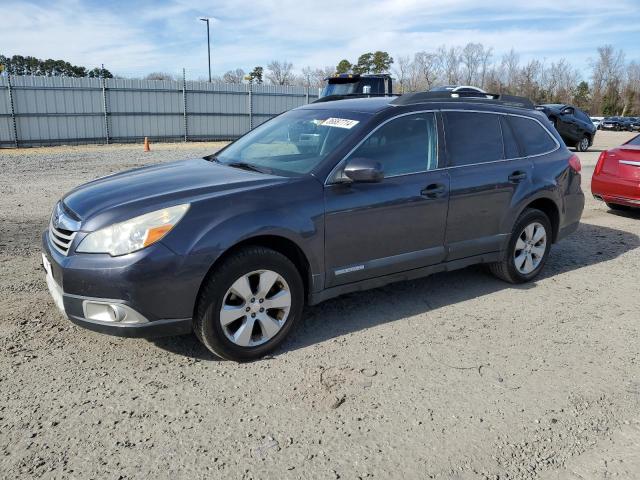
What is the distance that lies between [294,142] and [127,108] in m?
20.0

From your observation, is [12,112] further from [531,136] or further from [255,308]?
[255,308]

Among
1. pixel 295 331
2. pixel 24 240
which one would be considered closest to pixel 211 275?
pixel 295 331

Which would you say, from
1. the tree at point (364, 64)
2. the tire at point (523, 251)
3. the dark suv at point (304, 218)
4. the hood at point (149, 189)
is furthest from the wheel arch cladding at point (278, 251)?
the tree at point (364, 64)

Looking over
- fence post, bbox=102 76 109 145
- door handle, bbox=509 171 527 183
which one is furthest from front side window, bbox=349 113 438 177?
fence post, bbox=102 76 109 145

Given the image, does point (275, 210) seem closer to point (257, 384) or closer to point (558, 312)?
point (257, 384)

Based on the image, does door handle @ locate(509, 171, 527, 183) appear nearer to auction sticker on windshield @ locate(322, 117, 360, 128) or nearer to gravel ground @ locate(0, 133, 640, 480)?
gravel ground @ locate(0, 133, 640, 480)

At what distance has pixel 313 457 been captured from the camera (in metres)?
2.78

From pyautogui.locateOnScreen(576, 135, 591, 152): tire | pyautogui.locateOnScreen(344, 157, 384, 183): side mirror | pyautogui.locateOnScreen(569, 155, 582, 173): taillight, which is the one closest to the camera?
pyautogui.locateOnScreen(344, 157, 384, 183): side mirror

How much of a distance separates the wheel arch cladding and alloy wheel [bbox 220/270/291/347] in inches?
6.7

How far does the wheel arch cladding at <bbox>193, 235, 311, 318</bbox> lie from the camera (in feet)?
11.4

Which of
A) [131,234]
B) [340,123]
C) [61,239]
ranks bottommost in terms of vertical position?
[61,239]

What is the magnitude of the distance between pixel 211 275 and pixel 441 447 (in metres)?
1.68

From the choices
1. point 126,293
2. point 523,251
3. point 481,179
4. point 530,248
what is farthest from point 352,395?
point 530,248

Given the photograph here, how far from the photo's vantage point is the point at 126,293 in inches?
128
